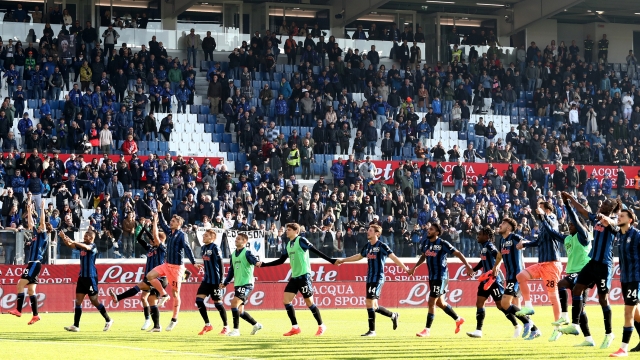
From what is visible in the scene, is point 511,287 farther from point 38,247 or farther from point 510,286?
point 38,247

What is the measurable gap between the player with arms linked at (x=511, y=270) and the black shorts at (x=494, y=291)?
121mm

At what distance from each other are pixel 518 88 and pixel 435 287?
30.8m

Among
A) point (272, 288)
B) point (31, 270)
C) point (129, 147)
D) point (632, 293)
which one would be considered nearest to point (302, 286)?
point (632, 293)

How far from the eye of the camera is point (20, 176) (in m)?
33.4

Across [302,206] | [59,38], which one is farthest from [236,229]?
[59,38]

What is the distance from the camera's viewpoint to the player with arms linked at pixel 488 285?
1870 centimetres

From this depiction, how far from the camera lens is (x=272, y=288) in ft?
99.8

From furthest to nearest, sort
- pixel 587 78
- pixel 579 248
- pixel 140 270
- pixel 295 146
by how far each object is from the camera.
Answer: pixel 587 78
pixel 295 146
pixel 140 270
pixel 579 248

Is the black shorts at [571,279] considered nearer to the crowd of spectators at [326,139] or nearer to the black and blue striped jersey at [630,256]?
the black and blue striped jersey at [630,256]

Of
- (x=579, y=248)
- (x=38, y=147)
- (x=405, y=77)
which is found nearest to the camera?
(x=579, y=248)

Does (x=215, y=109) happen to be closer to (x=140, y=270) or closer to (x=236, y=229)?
(x=236, y=229)

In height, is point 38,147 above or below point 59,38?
below

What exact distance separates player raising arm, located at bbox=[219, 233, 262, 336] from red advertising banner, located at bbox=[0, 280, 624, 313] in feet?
28.9

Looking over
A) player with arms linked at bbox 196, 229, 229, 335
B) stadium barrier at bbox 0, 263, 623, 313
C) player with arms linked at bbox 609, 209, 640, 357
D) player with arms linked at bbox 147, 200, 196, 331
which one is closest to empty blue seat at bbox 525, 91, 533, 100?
stadium barrier at bbox 0, 263, 623, 313
